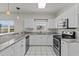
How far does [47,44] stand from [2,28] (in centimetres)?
350

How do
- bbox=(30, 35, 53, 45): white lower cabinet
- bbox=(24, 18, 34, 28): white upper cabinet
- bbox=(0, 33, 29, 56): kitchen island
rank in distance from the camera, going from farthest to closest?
bbox=(24, 18, 34, 28): white upper cabinet
bbox=(30, 35, 53, 45): white lower cabinet
bbox=(0, 33, 29, 56): kitchen island

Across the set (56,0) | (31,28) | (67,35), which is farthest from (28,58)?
(31,28)

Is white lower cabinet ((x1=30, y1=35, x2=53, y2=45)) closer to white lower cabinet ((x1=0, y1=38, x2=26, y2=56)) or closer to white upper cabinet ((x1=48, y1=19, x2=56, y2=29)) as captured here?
white upper cabinet ((x1=48, y1=19, x2=56, y2=29))

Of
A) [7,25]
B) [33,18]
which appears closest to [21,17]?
[33,18]

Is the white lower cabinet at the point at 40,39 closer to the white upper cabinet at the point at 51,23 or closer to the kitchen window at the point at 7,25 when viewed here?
the white upper cabinet at the point at 51,23

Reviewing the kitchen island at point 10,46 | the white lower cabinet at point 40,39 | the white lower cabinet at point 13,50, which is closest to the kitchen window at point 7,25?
the white lower cabinet at point 40,39

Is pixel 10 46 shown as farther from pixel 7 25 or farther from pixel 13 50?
pixel 7 25

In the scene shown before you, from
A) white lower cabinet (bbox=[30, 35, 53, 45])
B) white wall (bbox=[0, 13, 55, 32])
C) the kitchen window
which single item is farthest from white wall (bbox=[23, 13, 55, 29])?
the kitchen window

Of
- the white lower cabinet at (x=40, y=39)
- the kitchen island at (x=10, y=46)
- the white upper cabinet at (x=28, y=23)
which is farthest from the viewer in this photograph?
the white upper cabinet at (x=28, y=23)

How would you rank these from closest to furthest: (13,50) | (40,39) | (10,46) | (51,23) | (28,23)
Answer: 1. (10,46)
2. (13,50)
3. (40,39)
4. (28,23)
5. (51,23)

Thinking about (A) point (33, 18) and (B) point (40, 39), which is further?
(A) point (33, 18)

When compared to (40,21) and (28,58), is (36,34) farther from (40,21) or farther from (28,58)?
(28,58)

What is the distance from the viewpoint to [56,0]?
67 cm

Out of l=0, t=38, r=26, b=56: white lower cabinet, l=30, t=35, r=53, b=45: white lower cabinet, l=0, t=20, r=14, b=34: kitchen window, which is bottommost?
l=30, t=35, r=53, b=45: white lower cabinet
